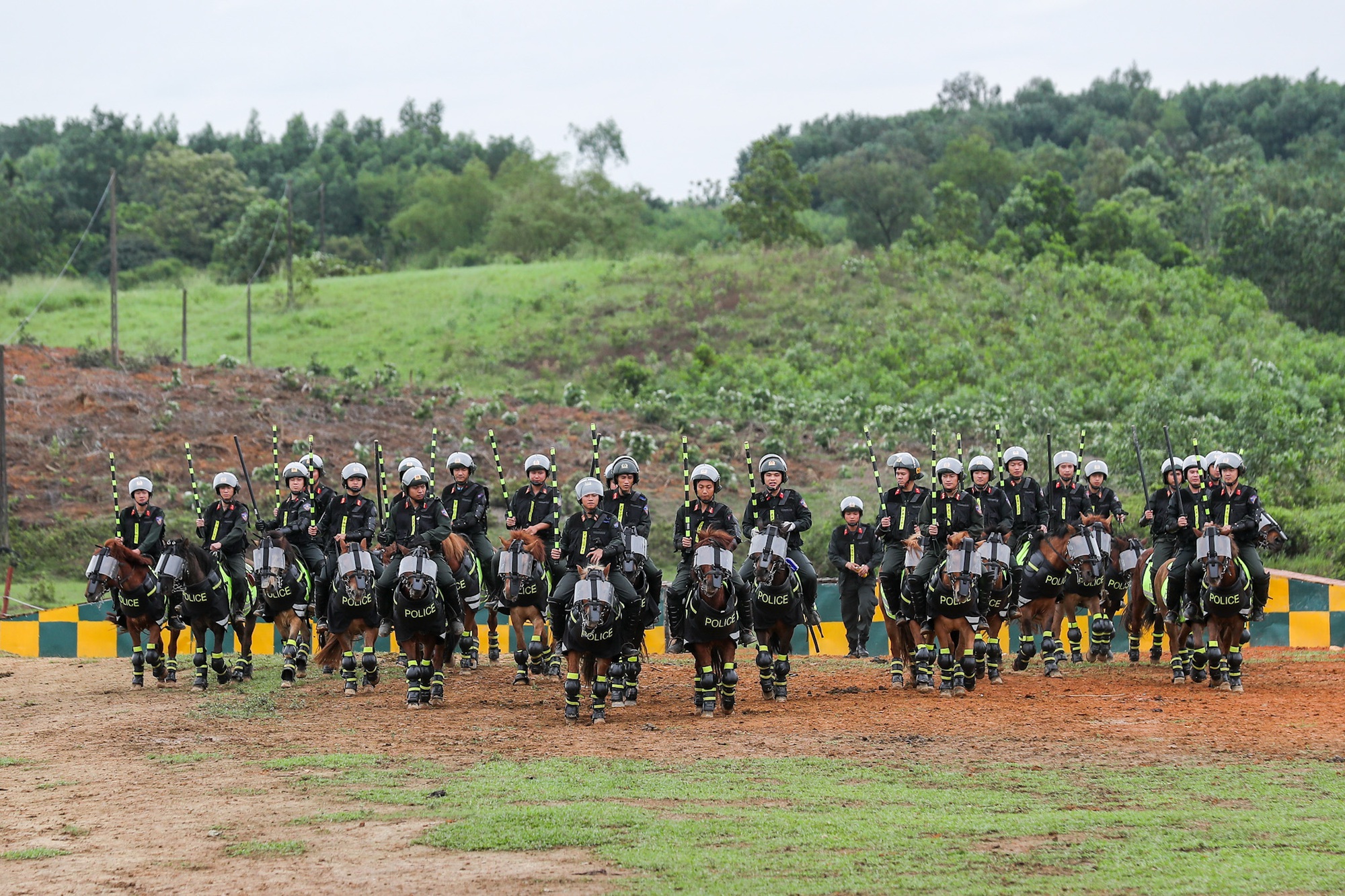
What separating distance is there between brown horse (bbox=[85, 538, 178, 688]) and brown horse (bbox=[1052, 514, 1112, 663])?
983 cm

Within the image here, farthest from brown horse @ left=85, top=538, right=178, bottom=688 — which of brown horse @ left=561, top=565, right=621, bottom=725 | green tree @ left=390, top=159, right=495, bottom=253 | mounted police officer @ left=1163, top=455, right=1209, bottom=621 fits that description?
green tree @ left=390, top=159, right=495, bottom=253

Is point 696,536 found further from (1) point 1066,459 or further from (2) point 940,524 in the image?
(1) point 1066,459

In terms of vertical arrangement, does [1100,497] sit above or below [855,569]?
above

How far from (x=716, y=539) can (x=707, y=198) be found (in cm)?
8483

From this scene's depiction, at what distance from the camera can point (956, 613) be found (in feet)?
49.7

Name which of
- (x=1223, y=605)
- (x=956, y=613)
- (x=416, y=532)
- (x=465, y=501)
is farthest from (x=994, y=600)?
(x=416, y=532)

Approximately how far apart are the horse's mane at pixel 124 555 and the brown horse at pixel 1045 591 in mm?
9388

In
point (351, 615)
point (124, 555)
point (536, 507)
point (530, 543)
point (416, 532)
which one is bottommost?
point (351, 615)

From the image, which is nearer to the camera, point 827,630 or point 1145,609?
point 1145,609

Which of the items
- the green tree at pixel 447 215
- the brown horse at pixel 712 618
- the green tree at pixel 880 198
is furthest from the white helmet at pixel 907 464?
the green tree at pixel 447 215

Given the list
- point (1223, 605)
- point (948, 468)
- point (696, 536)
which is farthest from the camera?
point (948, 468)

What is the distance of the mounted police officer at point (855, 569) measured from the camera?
18.5 meters

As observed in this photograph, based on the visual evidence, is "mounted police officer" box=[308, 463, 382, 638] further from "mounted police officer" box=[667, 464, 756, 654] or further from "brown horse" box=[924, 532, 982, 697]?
"brown horse" box=[924, 532, 982, 697]

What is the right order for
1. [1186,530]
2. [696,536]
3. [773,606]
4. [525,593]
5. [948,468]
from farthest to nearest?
[525,593] → [1186,530] → [948,468] → [773,606] → [696,536]
